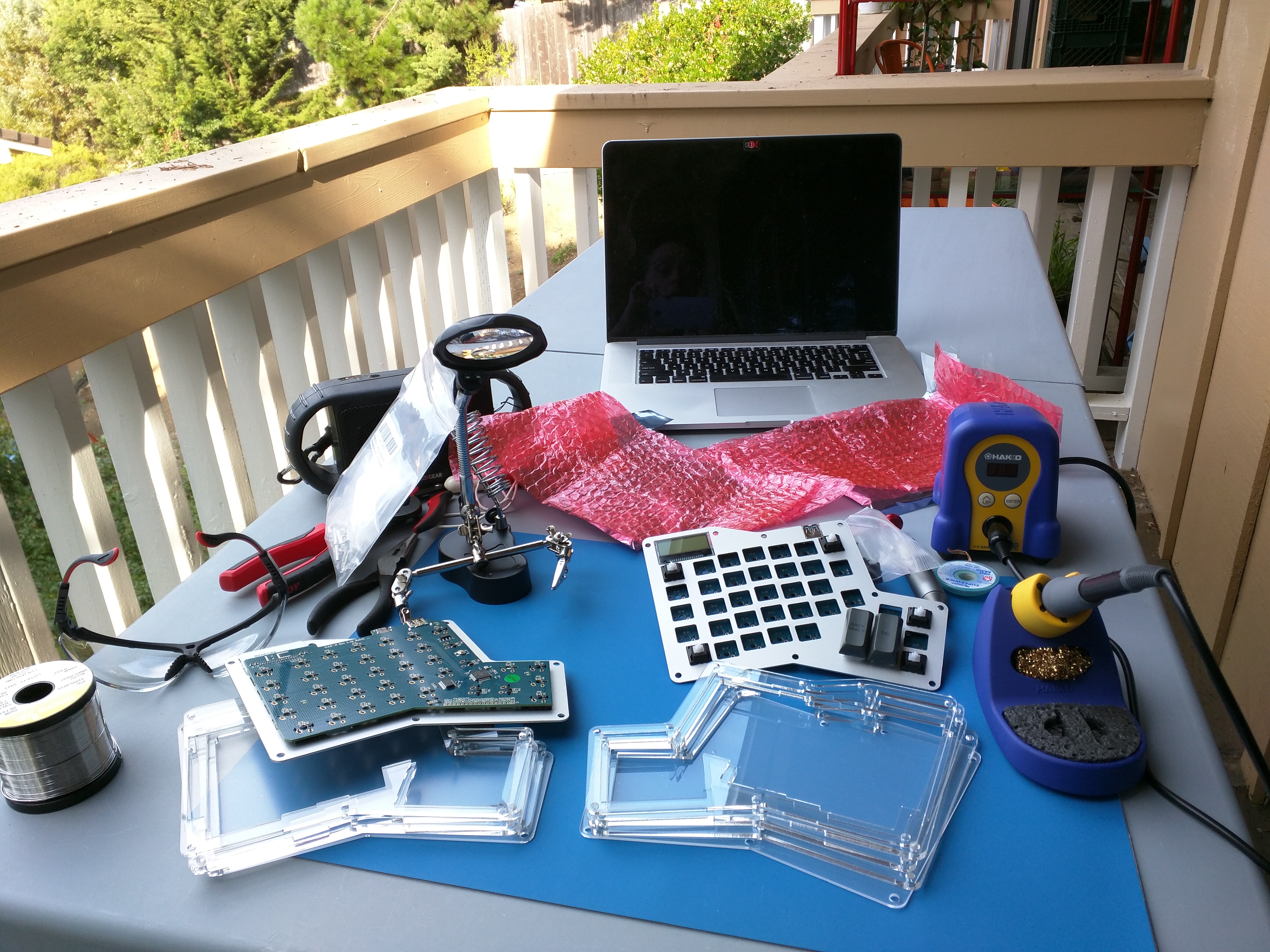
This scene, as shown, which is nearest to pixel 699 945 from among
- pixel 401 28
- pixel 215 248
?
pixel 215 248

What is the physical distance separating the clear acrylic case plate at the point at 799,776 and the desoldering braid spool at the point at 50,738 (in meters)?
0.34

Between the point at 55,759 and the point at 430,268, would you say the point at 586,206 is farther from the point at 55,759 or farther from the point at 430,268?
the point at 55,759

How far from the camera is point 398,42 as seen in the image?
13703 millimetres

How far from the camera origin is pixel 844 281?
4.33 ft

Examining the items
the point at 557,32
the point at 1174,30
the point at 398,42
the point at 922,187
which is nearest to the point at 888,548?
the point at 922,187

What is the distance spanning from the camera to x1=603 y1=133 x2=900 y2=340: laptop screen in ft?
4.17

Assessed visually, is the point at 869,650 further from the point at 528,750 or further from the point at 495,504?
the point at 495,504

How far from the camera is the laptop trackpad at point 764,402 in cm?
116

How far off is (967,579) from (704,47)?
6.45 meters

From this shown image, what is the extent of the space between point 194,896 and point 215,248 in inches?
46.3

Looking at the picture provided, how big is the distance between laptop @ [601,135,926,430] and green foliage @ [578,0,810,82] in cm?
536

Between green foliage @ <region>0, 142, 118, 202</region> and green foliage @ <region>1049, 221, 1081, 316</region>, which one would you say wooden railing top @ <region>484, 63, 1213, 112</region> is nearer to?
green foliage @ <region>1049, 221, 1081, 316</region>

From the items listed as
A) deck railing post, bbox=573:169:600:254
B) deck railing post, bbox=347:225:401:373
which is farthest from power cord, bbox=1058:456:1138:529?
deck railing post, bbox=573:169:600:254

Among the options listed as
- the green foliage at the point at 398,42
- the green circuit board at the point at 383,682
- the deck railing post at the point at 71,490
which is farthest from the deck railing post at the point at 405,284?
the green foliage at the point at 398,42
